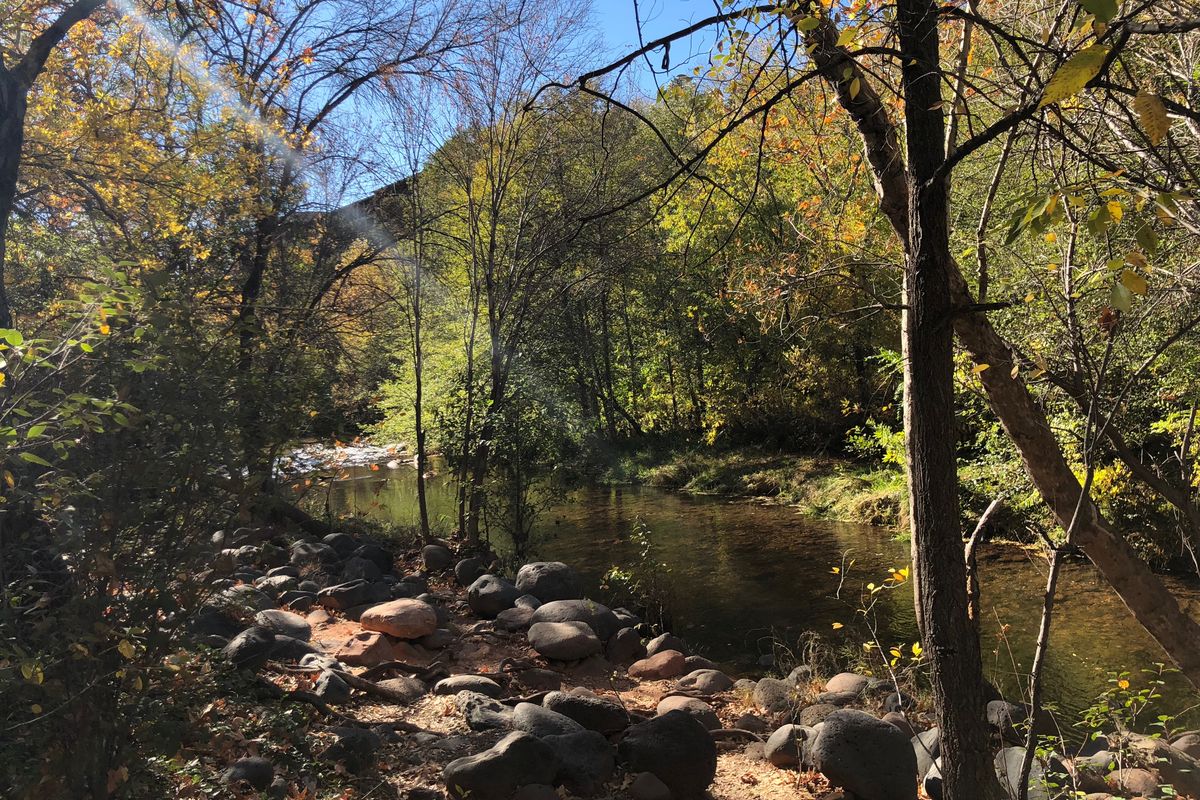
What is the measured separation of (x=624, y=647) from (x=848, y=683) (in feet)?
7.54

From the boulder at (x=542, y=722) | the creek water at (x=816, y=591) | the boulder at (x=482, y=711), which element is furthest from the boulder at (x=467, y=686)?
the creek water at (x=816, y=591)

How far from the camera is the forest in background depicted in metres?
2.60

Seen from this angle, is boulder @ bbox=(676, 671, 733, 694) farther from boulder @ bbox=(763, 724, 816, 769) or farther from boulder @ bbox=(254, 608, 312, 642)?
boulder @ bbox=(254, 608, 312, 642)

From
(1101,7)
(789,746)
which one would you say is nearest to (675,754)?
(789,746)

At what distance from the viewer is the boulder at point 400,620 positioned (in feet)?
24.6

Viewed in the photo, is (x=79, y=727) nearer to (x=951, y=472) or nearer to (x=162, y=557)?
(x=162, y=557)

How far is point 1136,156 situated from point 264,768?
5.28 metres

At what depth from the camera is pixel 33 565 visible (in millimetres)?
2822

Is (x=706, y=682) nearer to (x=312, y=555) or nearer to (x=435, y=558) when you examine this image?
(x=435, y=558)

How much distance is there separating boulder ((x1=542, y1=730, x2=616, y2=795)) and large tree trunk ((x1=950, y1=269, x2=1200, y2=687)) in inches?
120

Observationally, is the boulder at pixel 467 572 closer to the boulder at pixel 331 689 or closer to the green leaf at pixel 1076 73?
the boulder at pixel 331 689

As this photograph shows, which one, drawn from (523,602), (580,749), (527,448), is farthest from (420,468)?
(580,749)

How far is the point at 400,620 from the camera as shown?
752cm

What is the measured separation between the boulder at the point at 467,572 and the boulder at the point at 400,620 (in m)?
2.49
